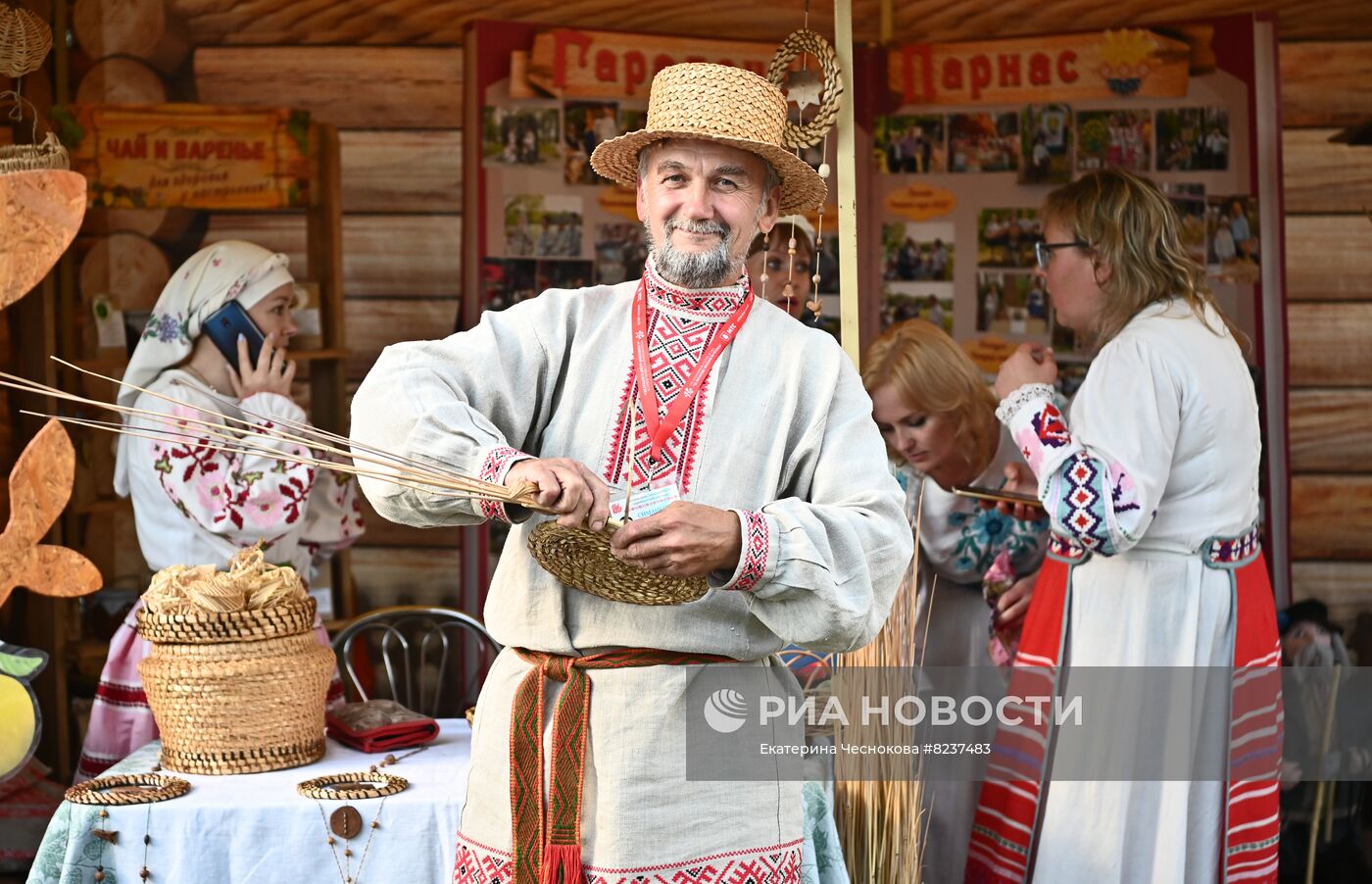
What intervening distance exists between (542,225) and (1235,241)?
2.25 metres

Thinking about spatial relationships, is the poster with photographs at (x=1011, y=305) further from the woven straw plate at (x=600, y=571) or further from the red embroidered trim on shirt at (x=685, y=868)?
the woven straw plate at (x=600, y=571)

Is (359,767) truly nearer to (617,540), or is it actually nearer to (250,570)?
(250,570)

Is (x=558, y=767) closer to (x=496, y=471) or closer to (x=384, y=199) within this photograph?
(x=496, y=471)

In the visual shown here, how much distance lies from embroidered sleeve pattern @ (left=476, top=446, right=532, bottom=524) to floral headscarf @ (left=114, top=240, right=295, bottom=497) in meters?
2.39

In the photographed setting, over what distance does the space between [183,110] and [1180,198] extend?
3.18 meters

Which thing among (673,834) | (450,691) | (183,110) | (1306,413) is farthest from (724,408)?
(1306,413)

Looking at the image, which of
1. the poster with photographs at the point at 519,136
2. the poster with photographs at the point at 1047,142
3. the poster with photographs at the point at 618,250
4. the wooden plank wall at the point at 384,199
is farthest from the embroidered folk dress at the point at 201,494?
the poster with photographs at the point at 1047,142

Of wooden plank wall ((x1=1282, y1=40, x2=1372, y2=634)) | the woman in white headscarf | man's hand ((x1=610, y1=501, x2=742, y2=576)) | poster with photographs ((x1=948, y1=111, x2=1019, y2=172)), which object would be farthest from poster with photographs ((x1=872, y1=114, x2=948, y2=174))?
man's hand ((x1=610, y1=501, x2=742, y2=576))

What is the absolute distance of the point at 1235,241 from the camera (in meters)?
4.75

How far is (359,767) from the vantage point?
9.32 ft

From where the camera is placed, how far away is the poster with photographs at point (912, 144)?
4926 mm

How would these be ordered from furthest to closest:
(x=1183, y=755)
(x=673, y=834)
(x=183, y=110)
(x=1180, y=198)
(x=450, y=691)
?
(x=450, y=691) < (x=1180, y=198) < (x=183, y=110) < (x=1183, y=755) < (x=673, y=834)

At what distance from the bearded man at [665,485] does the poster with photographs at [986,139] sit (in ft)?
9.44

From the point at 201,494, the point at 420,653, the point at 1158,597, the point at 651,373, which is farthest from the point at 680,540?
the point at 420,653
